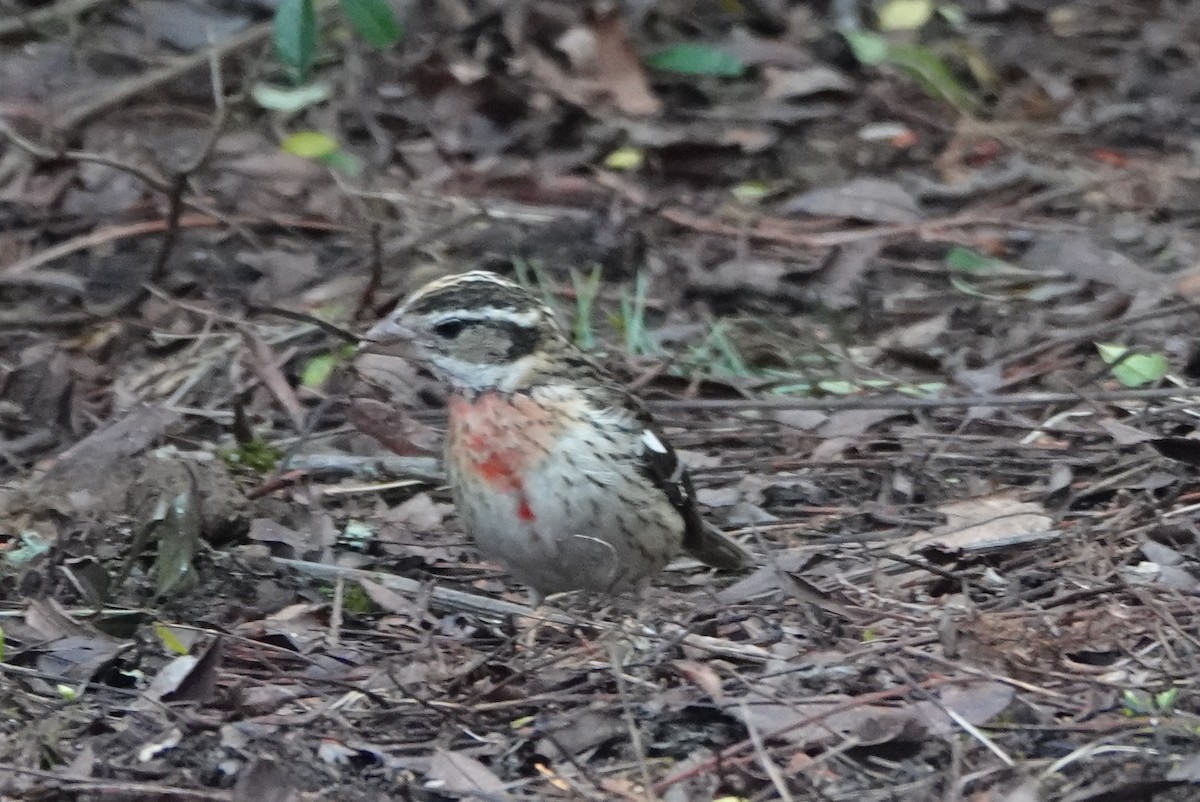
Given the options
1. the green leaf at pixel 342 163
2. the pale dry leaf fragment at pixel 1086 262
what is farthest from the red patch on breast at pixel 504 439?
the green leaf at pixel 342 163

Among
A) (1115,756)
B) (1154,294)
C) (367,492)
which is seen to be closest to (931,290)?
(1154,294)

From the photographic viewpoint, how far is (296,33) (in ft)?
24.6

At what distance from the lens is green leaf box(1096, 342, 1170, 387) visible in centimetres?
720

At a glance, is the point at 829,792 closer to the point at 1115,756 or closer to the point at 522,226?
the point at 1115,756

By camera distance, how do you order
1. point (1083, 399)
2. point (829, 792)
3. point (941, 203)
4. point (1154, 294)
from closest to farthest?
1. point (829, 792)
2. point (1083, 399)
3. point (1154, 294)
4. point (941, 203)

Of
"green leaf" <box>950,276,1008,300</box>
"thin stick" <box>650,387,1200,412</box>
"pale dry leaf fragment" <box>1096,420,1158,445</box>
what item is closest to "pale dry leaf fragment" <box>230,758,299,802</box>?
"thin stick" <box>650,387,1200,412</box>

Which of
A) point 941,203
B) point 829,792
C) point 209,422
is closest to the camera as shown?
point 829,792

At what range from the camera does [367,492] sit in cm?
696

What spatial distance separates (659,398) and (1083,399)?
6.26 ft

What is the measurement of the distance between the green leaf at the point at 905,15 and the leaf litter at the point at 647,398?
0.03 metres

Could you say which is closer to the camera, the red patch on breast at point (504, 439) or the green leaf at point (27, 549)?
the red patch on breast at point (504, 439)

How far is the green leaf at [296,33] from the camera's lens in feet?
24.4

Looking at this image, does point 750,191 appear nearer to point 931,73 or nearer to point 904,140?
point 904,140

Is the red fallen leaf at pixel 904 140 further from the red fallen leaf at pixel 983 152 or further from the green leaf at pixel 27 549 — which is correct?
the green leaf at pixel 27 549
